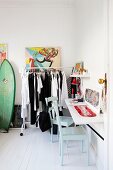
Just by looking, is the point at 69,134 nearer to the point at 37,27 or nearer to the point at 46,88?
the point at 46,88

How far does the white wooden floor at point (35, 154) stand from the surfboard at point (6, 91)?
16.2 inches

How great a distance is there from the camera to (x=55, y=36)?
13.6 feet

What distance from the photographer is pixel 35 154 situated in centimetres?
291

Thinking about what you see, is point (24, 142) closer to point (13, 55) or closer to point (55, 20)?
point (13, 55)

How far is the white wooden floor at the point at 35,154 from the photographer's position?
2.55m

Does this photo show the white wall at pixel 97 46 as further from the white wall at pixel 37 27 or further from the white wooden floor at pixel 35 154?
the white wall at pixel 37 27

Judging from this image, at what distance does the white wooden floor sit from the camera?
255 cm

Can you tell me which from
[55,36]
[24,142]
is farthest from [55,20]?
[24,142]

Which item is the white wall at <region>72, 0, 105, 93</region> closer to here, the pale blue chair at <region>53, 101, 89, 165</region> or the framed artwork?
the pale blue chair at <region>53, 101, 89, 165</region>

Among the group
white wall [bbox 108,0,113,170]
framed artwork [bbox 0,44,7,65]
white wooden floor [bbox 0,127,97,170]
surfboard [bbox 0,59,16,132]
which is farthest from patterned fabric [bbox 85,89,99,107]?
framed artwork [bbox 0,44,7,65]

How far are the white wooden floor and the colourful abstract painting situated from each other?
1.51 m

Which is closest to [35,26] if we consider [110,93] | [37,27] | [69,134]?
[37,27]

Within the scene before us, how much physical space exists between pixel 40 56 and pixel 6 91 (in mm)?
1077

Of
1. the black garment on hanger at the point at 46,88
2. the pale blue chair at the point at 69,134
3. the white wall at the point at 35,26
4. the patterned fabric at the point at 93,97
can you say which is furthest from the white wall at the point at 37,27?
the pale blue chair at the point at 69,134
